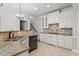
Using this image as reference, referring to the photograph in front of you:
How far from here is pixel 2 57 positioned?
4.00ft

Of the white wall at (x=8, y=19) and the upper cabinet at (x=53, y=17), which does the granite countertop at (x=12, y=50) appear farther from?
the upper cabinet at (x=53, y=17)

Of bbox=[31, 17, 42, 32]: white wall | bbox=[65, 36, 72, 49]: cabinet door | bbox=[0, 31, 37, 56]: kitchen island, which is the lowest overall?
bbox=[65, 36, 72, 49]: cabinet door

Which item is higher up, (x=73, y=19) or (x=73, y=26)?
(x=73, y=19)

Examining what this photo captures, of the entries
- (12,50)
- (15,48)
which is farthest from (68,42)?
(12,50)

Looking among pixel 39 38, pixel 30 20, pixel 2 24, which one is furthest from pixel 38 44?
pixel 2 24

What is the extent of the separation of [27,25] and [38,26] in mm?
231

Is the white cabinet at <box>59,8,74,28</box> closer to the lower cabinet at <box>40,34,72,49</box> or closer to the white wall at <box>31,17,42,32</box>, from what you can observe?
the lower cabinet at <box>40,34,72,49</box>

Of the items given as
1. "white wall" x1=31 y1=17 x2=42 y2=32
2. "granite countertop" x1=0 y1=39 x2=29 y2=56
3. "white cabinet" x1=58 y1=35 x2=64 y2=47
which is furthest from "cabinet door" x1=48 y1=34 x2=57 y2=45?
"granite countertop" x1=0 y1=39 x2=29 y2=56

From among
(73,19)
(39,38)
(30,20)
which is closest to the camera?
(30,20)

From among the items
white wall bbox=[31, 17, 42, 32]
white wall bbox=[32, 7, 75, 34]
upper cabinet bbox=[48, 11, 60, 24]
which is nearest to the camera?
white wall bbox=[31, 17, 42, 32]

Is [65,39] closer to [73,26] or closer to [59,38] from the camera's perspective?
[59,38]

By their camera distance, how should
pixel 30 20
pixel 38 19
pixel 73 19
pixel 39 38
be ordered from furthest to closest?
pixel 73 19 < pixel 39 38 < pixel 38 19 < pixel 30 20

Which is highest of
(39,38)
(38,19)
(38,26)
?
(38,19)

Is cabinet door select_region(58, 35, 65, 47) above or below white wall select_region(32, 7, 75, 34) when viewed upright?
below
